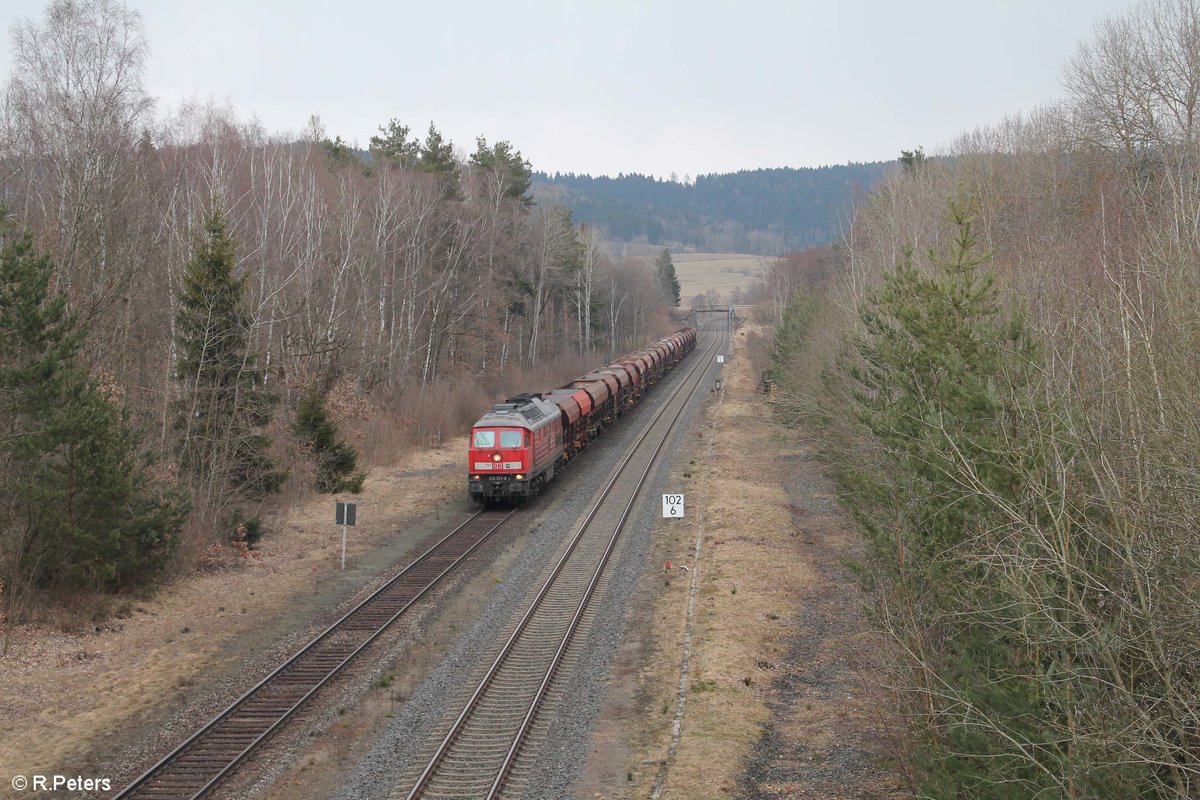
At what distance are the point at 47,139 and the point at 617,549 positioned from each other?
17.9 m

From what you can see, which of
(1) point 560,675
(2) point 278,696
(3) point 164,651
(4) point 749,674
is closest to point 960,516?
(4) point 749,674

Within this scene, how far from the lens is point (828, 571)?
22.1 m

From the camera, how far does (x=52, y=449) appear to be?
17.2 meters

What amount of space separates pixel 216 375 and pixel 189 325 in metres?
1.42

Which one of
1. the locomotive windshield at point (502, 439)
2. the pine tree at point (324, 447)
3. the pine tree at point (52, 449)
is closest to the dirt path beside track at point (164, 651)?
the pine tree at point (52, 449)

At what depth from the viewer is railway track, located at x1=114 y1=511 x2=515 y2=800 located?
1192 centimetres

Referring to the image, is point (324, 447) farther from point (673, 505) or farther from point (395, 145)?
point (395, 145)

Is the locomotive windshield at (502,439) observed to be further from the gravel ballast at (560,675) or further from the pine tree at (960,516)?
the pine tree at (960,516)

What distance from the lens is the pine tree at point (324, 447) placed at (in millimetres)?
30094

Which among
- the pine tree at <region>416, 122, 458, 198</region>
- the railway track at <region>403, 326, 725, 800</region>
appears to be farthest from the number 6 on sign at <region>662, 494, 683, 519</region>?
the pine tree at <region>416, 122, 458, 198</region>

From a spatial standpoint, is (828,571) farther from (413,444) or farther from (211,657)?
(413,444)

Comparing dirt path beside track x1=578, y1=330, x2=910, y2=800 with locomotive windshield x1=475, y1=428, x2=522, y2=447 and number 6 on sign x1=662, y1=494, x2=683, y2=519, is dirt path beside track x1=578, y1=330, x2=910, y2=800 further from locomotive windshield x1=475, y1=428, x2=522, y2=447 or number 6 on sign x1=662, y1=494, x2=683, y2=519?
locomotive windshield x1=475, y1=428, x2=522, y2=447

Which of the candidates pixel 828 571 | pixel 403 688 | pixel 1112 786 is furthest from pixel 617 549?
pixel 1112 786

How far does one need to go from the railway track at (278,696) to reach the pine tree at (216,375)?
5.62 m
